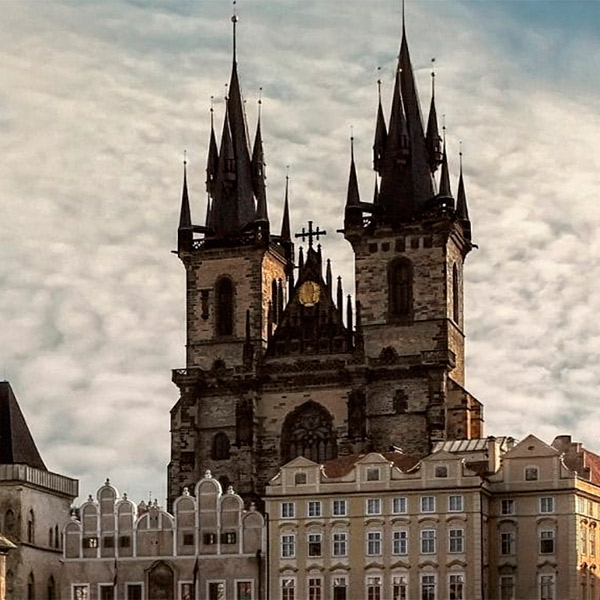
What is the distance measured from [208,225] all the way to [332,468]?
84.5 feet

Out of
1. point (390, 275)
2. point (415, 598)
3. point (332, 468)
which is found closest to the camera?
point (415, 598)

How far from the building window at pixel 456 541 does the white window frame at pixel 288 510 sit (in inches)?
306

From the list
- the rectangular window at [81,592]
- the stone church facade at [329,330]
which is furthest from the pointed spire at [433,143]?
the rectangular window at [81,592]

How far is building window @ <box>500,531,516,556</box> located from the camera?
3388 inches

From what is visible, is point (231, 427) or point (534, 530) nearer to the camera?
point (534, 530)

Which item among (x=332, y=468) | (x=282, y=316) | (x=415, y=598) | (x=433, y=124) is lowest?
(x=415, y=598)

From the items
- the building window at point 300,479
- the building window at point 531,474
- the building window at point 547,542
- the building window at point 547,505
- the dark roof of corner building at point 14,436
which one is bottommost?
the building window at point 547,542

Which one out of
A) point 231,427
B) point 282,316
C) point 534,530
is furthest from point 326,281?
point 534,530

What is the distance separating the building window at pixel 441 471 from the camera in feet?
284

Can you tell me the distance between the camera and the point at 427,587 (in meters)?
85.6

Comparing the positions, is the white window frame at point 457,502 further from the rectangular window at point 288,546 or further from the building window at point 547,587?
the rectangular window at point 288,546

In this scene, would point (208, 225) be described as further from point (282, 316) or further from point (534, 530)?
point (534, 530)

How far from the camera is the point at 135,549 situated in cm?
9200

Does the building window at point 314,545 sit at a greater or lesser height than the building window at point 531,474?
lesser
